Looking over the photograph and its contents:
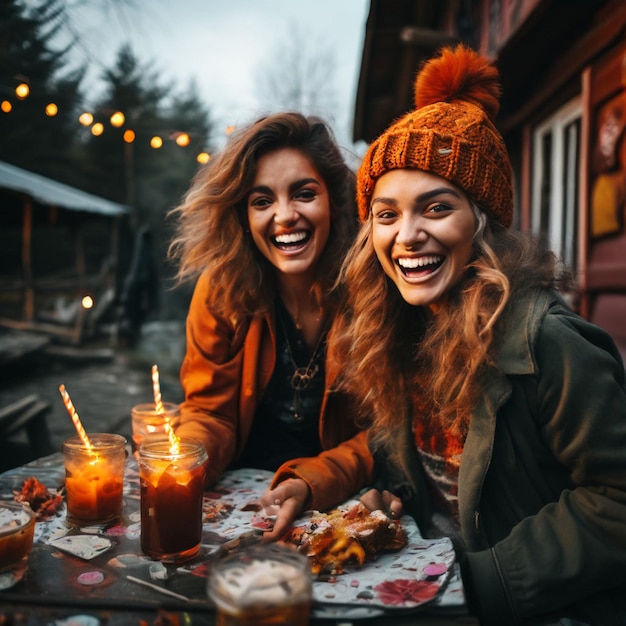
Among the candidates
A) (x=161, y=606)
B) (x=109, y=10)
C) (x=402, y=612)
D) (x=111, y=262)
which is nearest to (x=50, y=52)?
(x=109, y=10)

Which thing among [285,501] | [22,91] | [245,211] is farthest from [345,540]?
[22,91]

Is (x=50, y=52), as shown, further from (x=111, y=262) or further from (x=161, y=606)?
(x=111, y=262)

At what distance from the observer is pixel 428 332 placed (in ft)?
5.69

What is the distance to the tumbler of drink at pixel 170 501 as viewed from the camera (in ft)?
4.27

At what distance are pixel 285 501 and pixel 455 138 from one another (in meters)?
1.05

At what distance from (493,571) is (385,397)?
628 millimetres

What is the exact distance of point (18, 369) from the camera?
516 cm

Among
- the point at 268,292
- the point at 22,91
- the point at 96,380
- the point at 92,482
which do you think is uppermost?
the point at 22,91

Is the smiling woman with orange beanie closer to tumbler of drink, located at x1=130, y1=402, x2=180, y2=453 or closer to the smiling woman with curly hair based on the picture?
the smiling woman with curly hair

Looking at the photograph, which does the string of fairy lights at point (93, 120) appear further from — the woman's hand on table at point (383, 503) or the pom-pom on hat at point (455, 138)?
the woman's hand on table at point (383, 503)

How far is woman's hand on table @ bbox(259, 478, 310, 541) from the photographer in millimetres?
1478

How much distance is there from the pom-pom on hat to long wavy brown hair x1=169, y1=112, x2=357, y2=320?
1.49 ft

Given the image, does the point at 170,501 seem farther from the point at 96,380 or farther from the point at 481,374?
the point at 96,380

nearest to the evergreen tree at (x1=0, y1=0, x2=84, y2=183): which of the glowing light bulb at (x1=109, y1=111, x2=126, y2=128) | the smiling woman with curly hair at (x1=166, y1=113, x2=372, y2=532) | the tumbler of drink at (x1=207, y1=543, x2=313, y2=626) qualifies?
the glowing light bulb at (x1=109, y1=111, x2=126, y2=128)
